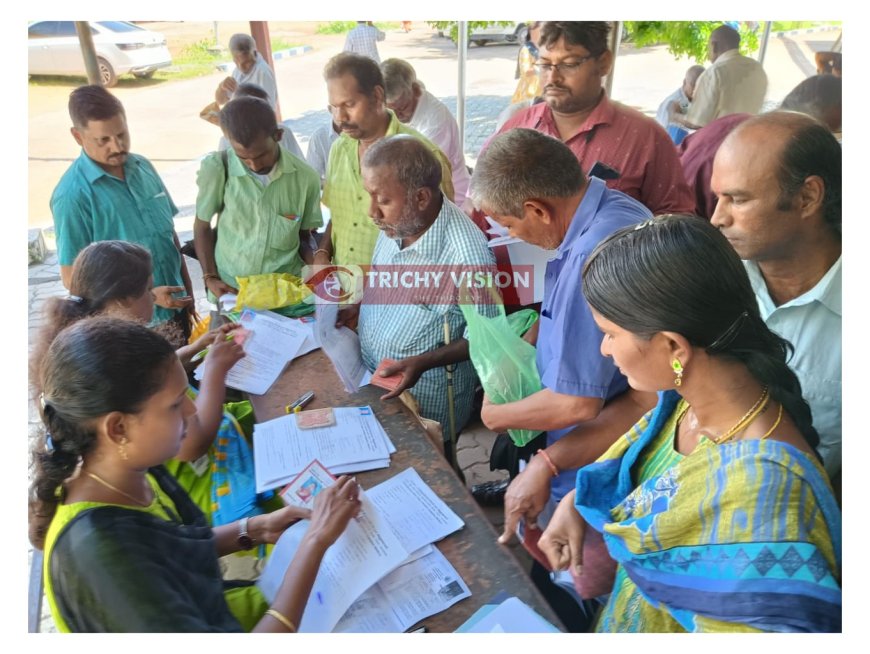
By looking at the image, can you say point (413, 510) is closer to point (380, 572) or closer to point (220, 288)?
point (380, 572)

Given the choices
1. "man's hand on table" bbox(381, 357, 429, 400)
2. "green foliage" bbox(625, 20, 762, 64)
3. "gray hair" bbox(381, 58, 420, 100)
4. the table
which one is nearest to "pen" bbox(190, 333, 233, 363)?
the table

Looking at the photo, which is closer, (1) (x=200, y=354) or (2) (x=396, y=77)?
(1) (x=200, y=354)

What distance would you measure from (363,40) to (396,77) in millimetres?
673

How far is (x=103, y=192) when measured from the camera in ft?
8.80

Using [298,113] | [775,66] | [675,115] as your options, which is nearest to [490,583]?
[775,66]

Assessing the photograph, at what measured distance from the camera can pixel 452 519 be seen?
1.59 m

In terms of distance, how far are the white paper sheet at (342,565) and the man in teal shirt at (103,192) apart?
153 centimetres

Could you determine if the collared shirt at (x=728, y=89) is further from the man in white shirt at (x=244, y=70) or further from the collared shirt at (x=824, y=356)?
the man in white shirt at (x=244, y=70)

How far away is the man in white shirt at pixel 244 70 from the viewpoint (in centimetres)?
452

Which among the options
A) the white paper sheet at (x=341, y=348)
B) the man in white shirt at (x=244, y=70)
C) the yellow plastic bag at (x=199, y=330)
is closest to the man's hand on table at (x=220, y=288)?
the yellow plastic bag at (x=199, y=330)

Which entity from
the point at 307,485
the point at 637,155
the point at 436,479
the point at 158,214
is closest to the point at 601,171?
the point at 637,155

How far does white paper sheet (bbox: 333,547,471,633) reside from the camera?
1361 mm
